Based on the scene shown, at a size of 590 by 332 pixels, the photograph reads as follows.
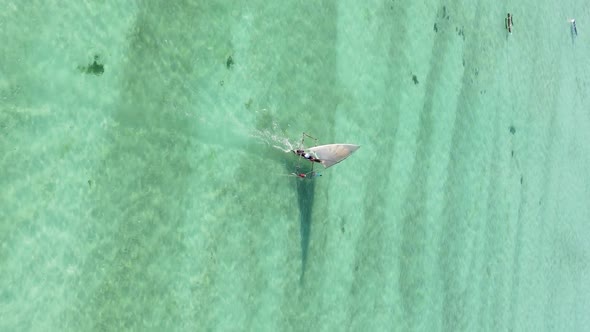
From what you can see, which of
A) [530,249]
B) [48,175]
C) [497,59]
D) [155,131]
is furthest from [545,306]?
[48,175]

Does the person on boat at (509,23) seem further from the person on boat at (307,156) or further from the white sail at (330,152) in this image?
the person on boat at (307,156)

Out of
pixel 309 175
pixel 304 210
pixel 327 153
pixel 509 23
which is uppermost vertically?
pixel 509 23

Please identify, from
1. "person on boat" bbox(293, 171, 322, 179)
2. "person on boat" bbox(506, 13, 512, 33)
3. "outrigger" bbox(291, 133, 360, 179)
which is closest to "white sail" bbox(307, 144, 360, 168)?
"outrigger" bbox(291, 133, 360, 179)

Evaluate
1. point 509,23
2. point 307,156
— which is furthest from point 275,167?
point 509,23

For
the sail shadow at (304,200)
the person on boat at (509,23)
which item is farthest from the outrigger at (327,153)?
the person on boat at (509,23)

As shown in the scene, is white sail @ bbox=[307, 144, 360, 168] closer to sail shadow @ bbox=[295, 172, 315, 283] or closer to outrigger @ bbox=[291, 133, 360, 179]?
outrigger @ bbox=[291, 133, 360, 179]

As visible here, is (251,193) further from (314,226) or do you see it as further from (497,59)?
(497,59)

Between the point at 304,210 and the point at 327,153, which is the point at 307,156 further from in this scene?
the point at 304,210
